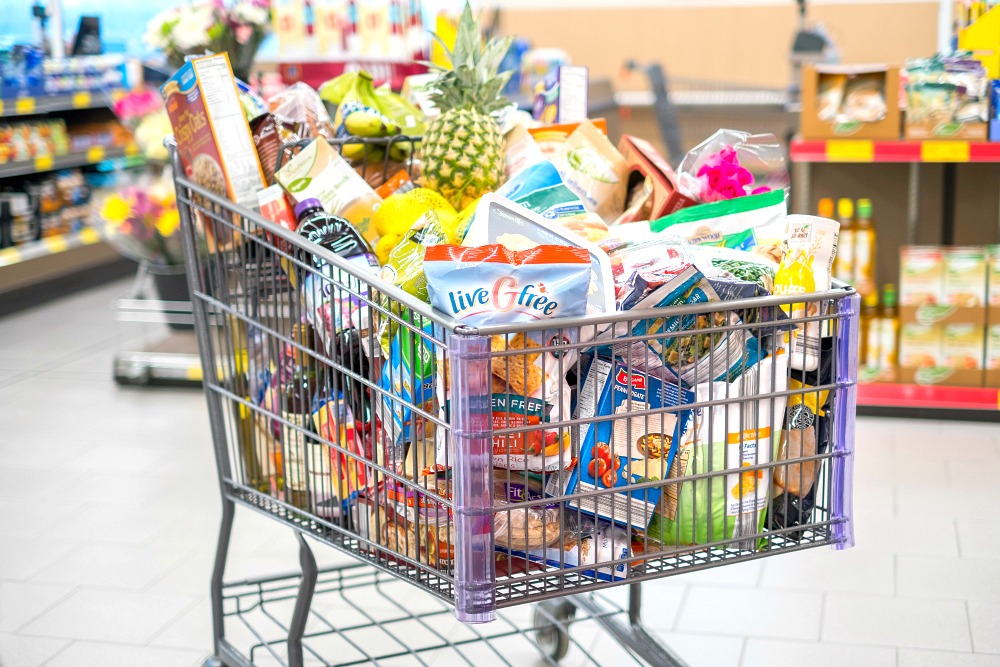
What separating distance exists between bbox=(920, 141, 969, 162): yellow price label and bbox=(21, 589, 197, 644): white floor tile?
9.06 ft

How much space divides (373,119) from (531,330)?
797 millimetres

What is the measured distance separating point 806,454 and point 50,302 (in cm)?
531

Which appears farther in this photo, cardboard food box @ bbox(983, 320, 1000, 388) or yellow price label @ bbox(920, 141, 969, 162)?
cardboard food box @ bbox(983, 320, 1000, 388)

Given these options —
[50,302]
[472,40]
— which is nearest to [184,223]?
[472,40]

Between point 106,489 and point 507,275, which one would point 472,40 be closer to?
point 507,275

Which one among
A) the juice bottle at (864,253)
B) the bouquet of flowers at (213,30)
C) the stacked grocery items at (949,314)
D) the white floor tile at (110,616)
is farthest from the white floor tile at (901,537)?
the bouquet of flowers at (213,30)

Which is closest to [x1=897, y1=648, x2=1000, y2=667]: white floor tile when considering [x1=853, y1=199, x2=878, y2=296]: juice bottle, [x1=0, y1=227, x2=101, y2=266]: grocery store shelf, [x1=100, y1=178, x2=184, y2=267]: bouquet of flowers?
[x1=853, y1=199, x2=878, y2=296]: juice bottle

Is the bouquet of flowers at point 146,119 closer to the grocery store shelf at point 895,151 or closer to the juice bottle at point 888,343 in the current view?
the grocery store shelf at point 895,151

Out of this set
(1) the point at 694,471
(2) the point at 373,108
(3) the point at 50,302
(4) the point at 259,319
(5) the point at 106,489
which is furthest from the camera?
(3) the point at 50,302

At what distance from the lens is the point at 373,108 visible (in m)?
1.95

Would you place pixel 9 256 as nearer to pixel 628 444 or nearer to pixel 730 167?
pixel 730 167

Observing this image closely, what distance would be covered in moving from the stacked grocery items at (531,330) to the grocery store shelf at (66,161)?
4709 millimetres

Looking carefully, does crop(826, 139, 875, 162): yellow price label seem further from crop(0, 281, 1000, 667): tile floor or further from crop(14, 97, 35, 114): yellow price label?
crop(14, 97, 35, 114): yellow price label

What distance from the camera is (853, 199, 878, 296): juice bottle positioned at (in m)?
3.99
